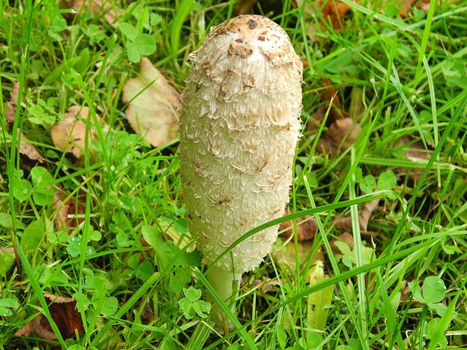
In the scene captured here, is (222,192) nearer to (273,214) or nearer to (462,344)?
(273,214)

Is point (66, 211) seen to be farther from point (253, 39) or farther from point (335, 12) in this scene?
point (335, 12)

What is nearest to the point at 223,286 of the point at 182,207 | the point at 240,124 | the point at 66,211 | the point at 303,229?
the point at 182,207

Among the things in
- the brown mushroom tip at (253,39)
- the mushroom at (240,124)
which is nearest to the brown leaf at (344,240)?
the mushroom at (240,124)

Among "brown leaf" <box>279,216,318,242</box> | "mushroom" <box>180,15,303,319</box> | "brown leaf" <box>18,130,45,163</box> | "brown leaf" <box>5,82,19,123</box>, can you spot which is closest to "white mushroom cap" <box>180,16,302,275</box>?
"mushroom" <box>180,15,303,319</box>

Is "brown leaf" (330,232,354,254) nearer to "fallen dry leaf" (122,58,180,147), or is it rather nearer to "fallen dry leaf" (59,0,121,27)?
"fallen dry leaf" (122,58,180,147)

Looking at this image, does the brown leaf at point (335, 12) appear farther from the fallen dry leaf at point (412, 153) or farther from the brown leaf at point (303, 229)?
the brown leaf at point (303, 229)

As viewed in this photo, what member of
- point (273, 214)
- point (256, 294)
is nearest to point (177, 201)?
point (256, 294)
